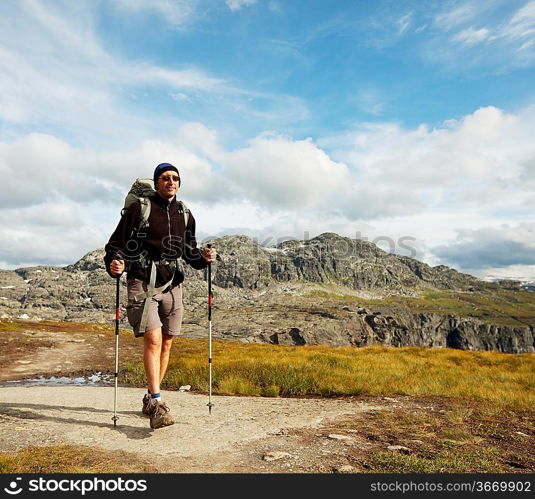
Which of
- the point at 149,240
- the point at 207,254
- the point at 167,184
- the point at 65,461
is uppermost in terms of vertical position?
the point at 167,184

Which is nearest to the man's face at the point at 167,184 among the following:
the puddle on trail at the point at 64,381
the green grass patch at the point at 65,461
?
the green grass patch at the point at 65,461

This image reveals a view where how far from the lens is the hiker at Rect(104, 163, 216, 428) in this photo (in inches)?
246

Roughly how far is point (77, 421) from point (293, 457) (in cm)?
385

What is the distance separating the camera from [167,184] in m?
6.65

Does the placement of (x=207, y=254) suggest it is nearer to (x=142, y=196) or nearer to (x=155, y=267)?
(x=155, y=267)

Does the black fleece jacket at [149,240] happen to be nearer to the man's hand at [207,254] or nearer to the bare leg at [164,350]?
the man's hand at [207,254]

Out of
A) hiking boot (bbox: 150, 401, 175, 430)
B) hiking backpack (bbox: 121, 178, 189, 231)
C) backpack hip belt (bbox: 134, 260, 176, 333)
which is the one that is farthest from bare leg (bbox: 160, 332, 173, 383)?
hiking backpack (bbox: 121, 178, 189, 231)

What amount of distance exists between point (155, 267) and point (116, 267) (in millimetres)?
597

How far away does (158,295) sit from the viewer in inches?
257

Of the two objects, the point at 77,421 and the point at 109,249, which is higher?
the point at 109,249

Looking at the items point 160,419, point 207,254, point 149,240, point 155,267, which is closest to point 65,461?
point 160,419

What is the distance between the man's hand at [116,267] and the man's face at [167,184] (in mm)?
1341
